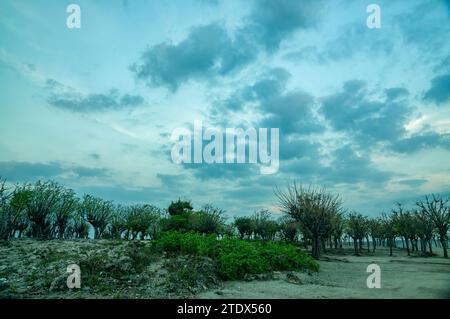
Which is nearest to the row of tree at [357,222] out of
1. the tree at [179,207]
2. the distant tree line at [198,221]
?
the distant tree line at [198,221]

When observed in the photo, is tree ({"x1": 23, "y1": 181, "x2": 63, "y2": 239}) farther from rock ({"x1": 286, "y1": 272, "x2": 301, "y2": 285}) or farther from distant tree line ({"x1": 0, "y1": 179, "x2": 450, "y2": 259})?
rock ({"x1": 286, "y1": 272, "x2": 301, "y2": 285})

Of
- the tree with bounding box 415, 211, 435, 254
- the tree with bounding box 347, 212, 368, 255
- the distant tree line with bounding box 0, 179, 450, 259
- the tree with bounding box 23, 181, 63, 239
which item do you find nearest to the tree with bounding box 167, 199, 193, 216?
the distant tree line with bounding box 0, 179, 450, 259

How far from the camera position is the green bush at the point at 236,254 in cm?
1226

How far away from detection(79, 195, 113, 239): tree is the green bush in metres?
32.1

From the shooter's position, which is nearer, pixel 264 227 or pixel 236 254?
pixel 236 254

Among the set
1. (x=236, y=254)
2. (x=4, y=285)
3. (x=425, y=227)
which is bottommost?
(x=4, y=285)

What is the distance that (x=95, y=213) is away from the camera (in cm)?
4541

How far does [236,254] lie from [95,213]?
1531 inches

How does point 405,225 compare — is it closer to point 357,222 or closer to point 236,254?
point 357,222

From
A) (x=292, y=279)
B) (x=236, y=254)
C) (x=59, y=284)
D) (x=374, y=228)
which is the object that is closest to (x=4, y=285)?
(x=59, y=284)
